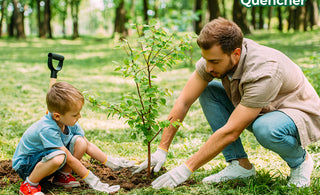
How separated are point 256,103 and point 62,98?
1.44 metres

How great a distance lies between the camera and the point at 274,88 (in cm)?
238

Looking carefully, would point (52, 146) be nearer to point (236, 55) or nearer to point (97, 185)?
point (97, 185)

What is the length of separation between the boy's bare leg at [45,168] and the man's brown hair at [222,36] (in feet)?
4.53

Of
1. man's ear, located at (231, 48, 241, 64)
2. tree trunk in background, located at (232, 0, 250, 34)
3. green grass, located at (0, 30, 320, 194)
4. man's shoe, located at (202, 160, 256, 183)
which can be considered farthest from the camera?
tree trunk in background, located at (232, 0, 250, 34)

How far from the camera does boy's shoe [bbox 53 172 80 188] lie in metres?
2.71

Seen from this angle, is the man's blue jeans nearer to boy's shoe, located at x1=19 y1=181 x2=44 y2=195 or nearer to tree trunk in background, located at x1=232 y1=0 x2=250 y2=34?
boy's shoe, located at x1=19 y1=181 x2=44 y2=195

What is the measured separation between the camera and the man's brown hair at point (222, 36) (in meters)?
2.37

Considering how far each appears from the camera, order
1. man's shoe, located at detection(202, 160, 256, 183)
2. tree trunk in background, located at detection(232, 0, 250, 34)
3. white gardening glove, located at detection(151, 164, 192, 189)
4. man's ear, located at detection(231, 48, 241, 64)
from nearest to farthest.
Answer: man's ear, located at detection(231, 48, 241, 64) < white gardening glove, located at detection(151, 164, 192, 189) < man's shoe, located at detection(202, 160, 256, 183) < tree trunk in background, located at detection(232, 0, 250, 34)

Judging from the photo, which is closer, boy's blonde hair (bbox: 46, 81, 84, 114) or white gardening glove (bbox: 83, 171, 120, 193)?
boy's blonde hair (bbox: 46, 81, 84, 114)

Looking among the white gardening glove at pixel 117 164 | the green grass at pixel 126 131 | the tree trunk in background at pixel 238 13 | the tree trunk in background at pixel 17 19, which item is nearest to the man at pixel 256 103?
the green grass at pixel 126 131

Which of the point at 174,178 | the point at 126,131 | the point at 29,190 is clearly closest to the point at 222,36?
the point at 174,178

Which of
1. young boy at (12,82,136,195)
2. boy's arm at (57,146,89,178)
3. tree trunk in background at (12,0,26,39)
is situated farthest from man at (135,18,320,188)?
tree trunk in background at (12,0,26,39)

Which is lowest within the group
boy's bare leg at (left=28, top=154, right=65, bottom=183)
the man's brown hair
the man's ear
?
boy's bare leg at (left=28, top=154, right=65, bottom=183)

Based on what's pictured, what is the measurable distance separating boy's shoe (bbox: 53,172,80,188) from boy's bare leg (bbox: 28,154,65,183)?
0.24 metres
